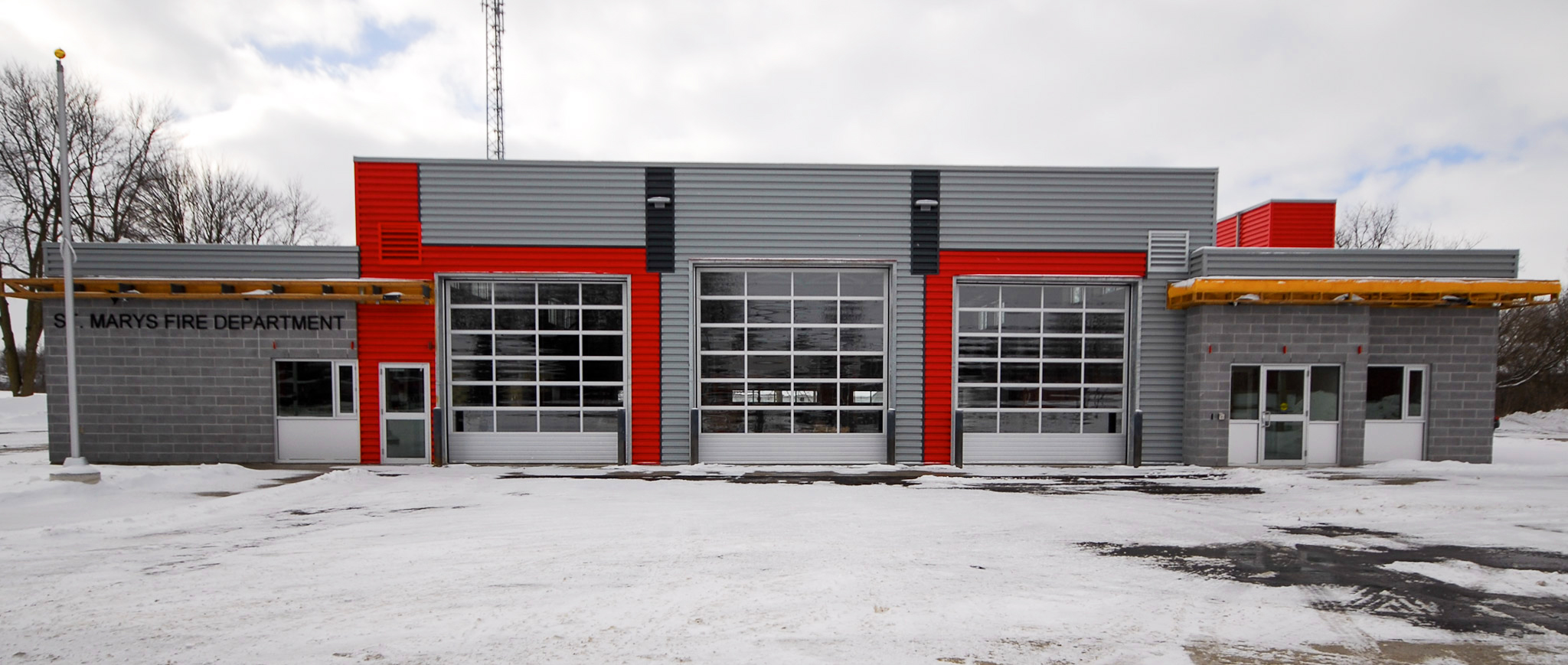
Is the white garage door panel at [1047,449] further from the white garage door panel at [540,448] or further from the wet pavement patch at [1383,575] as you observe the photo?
the white garage door panel at [540,448]

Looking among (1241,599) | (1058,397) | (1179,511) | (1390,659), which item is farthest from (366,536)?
(1058,397)

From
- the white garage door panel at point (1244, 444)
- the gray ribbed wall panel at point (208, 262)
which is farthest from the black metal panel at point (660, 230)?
the white garage door panel at point (1244, 444)

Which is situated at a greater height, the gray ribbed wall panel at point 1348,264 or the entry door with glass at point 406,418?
the gray ribbed wall panel at point 1348,264

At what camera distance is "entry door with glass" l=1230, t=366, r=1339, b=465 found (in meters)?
12.1

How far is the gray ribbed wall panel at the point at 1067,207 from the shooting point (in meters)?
12.4

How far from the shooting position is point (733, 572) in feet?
19.1

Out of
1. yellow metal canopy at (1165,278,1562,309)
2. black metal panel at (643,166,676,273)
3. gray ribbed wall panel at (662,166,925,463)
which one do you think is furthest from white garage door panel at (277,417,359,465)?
yellow metal canopy at (1165,278,1562,309)

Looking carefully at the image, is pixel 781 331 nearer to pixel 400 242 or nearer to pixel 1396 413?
pixel 400 242

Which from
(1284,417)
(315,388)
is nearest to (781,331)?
(315,388)

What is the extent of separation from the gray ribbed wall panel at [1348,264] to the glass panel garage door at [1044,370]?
6.10 feet

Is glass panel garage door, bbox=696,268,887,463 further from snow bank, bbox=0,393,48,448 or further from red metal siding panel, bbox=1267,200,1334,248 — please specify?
snow bank, bbox=0,393,48,448

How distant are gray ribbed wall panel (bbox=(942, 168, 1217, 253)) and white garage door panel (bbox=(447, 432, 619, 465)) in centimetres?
785

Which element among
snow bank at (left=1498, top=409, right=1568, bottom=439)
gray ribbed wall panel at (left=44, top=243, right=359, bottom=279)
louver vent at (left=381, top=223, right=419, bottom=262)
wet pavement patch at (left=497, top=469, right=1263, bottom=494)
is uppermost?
louver vent at (left=381, top=223, right=419, bottom=262)

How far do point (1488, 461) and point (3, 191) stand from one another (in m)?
47.8
